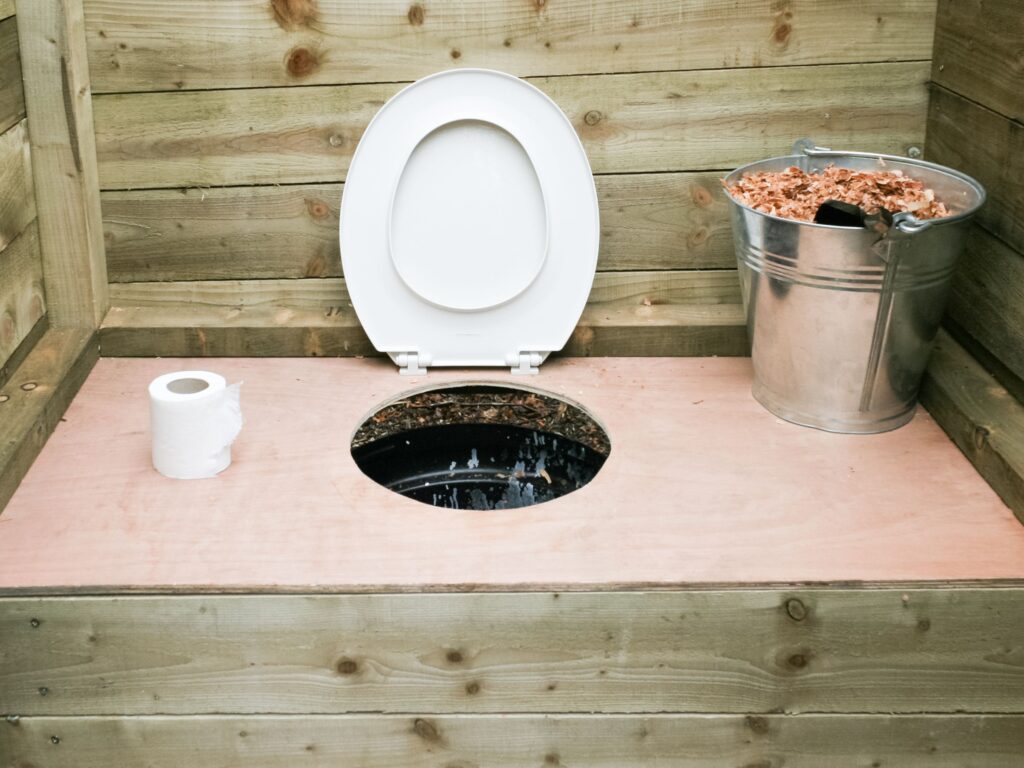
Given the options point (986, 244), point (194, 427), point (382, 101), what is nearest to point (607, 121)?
point (382, 101)

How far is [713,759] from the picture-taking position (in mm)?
1505

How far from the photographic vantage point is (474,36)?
194 centimetres

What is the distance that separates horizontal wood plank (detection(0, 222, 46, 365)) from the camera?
185 centimetres

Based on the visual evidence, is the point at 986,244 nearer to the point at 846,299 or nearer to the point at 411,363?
the point at 846,299

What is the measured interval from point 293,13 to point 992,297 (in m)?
1.19

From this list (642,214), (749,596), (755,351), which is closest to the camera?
(749,596)

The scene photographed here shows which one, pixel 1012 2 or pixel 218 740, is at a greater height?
pixel 1012 2

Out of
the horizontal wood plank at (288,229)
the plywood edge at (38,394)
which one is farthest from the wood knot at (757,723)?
the plywood edge at (38,394)

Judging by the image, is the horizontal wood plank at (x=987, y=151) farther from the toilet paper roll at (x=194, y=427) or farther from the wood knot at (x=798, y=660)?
the toilet paper roll at (x=194, y=427)

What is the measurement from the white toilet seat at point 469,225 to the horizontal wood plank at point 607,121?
136 millimetres

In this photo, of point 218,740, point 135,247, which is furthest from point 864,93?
point 218,740

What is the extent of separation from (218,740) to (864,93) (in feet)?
4.64

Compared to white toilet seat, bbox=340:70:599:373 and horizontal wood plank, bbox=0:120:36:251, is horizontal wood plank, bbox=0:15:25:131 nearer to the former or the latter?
horizontal wood plank, bbox=0:120:36:251

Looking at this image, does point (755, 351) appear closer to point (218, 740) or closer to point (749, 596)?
point (749, 596)
